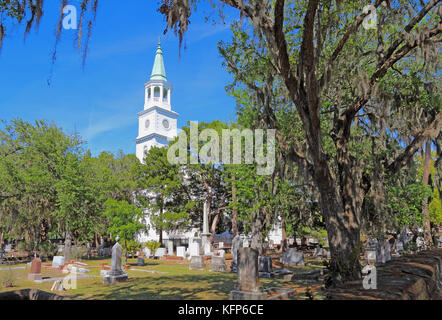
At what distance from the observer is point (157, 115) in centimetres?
6056

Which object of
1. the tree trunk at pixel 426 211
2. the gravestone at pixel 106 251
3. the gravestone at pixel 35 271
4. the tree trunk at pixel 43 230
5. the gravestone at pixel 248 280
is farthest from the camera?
the gravestone at pixel 106 251

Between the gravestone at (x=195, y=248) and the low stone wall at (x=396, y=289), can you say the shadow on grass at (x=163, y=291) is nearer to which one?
the low stone wall at (x=396, y=289)

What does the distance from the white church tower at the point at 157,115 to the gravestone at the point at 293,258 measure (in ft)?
134

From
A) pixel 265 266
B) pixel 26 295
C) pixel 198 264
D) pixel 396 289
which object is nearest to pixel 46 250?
pixel 198 264

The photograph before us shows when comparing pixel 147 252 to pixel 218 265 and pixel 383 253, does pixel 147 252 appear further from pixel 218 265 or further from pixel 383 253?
pixel 383 253

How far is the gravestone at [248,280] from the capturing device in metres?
8.73

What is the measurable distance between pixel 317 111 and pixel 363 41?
6207 mm

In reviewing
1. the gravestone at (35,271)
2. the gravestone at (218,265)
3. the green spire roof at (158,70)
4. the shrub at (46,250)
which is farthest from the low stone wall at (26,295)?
the green spire roof at (158,70)

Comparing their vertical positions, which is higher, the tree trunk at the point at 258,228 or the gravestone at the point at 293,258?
the tree trunk at the point at 258,228

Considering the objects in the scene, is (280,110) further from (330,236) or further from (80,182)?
(80,182)

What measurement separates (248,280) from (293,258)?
13.8 meters

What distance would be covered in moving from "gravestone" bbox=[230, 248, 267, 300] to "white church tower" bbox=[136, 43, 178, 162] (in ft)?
167

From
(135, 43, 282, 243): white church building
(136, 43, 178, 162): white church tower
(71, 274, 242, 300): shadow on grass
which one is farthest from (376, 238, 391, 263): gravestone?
(136, 43, 178, 162): white church tower
